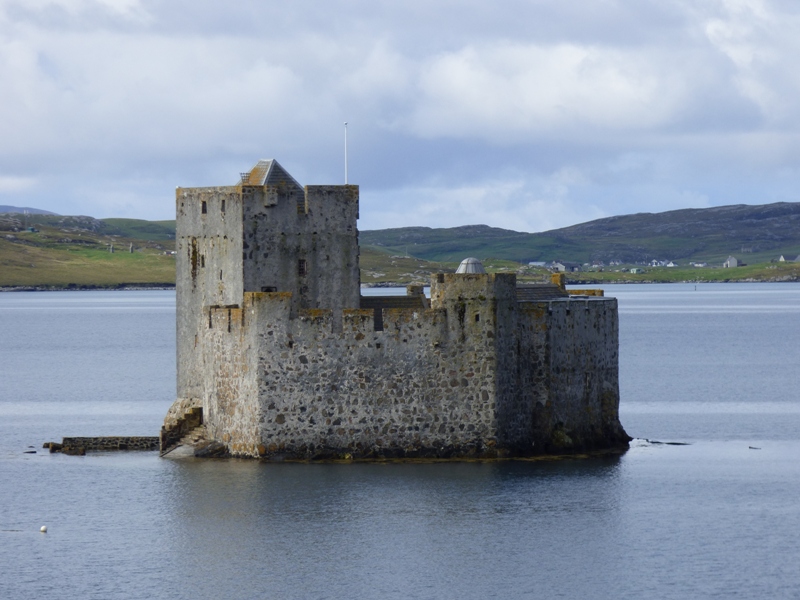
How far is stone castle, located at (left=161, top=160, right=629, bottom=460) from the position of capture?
131 ft

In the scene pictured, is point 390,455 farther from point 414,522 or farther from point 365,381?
point 414,522

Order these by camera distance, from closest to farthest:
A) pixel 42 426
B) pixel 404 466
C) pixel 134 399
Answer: pixel 404 466 < pixel 42 426 < pixel 134 399

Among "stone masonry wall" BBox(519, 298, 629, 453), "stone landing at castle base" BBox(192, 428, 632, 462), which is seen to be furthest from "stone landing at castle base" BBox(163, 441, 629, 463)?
"stone masonry wall" BBox(519, 298, 629, 453)

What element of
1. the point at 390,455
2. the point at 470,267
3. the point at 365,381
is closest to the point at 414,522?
the point at 390,455

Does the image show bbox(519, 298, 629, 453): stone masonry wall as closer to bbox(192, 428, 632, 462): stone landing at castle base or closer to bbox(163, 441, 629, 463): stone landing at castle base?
bbox(192, 428, 632, 462): stone landing at castle base

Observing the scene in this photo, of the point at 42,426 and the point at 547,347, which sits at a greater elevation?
the point at 547,347

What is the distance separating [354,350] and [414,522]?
613 cm

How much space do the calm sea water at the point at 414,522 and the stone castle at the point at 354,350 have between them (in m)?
0.96

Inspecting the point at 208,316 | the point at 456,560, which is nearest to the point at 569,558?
the point at 456,560

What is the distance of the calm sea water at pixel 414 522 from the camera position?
30.8 metres

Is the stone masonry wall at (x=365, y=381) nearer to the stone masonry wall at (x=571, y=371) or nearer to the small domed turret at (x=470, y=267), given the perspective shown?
the stone masonry wall at (x=571, y=371)

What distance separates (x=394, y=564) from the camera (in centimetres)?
3203

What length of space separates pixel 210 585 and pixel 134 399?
110 ft

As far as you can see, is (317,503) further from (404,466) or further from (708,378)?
(708,378)
